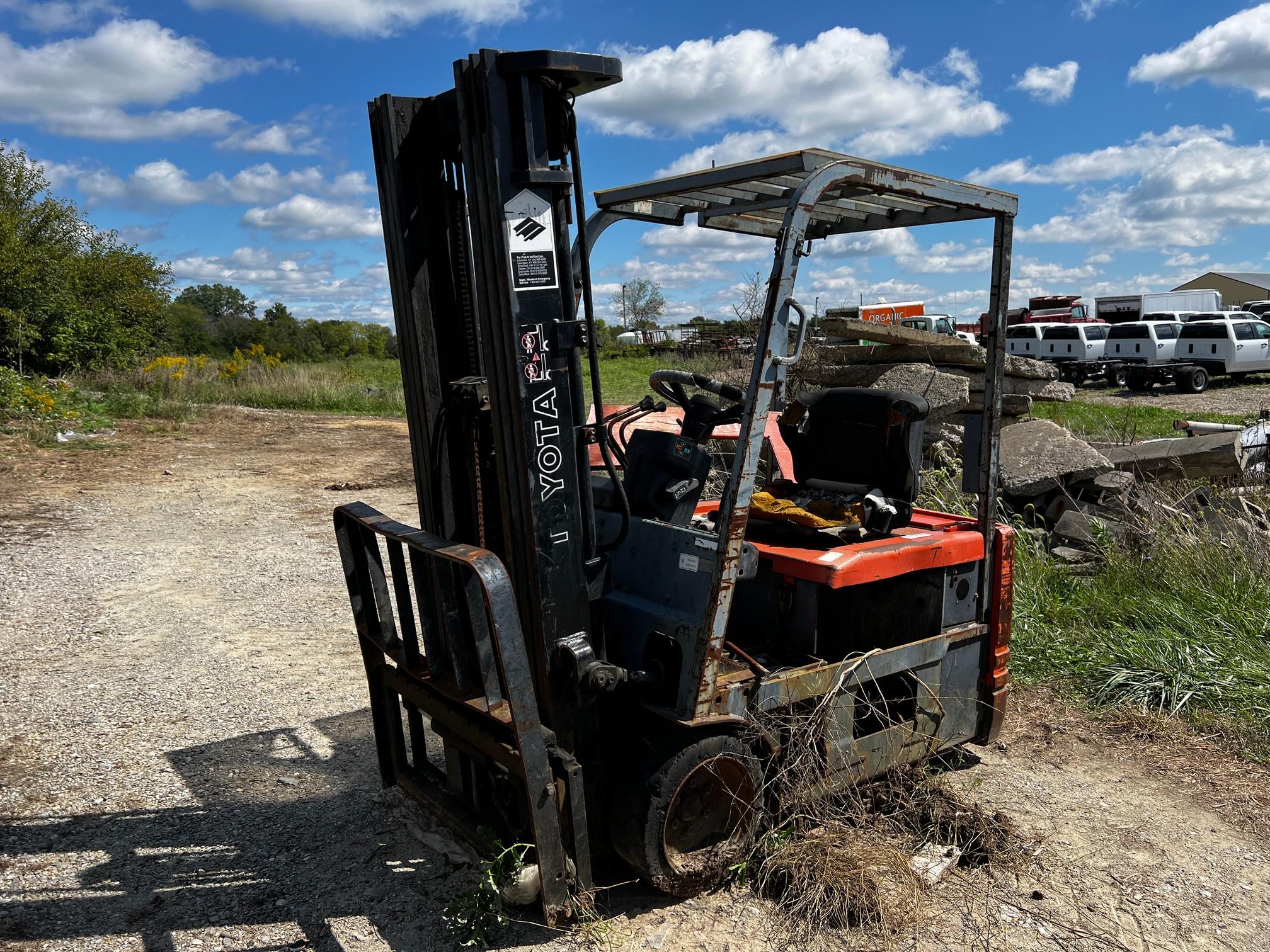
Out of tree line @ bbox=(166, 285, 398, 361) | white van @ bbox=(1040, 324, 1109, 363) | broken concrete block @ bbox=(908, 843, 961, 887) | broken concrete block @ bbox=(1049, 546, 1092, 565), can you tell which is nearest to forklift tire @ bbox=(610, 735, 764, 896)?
broken concrete block @ bbox=(908, 843, 961, 887)

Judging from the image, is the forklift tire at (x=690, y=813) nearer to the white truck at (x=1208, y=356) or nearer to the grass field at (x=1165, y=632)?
the grass field at (x=1165, y=632)

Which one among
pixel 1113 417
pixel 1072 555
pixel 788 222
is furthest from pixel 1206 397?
pixel 788 222

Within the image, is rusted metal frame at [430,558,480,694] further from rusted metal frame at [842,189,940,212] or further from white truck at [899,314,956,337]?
white truck at [899,314,956,337]

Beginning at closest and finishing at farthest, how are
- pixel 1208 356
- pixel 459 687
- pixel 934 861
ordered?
pixel 459 687, pixel 934 861, pixel 1208 356

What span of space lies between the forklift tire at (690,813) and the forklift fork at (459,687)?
0.64 ft

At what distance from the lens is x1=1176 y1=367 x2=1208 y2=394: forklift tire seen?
27391 millimetres

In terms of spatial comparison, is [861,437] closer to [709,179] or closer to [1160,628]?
[709,179]

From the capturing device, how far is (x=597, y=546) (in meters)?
3.68

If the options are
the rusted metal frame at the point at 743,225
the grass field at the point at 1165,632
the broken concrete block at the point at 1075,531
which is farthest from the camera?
the broken concrete block at the point at 1075,531

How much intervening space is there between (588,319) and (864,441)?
1.67m

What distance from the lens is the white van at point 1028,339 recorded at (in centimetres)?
3269

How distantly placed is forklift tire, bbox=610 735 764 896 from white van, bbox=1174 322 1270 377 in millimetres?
29498

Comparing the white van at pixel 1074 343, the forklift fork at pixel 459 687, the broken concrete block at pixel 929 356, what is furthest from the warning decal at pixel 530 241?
the white van at pixel 1074 343

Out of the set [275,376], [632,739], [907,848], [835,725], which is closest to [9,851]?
[632,739]
